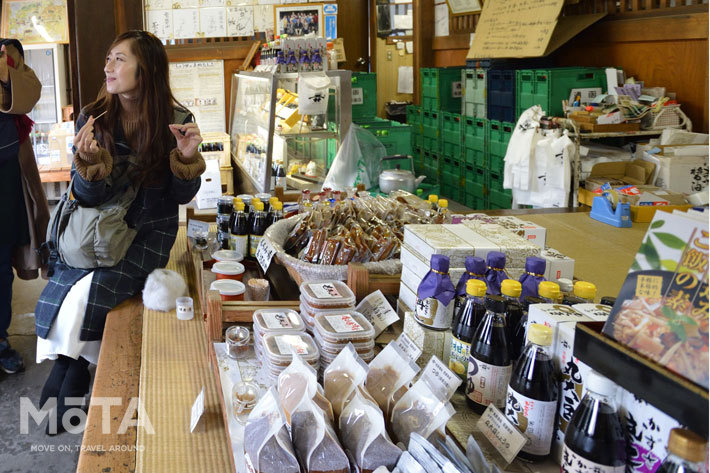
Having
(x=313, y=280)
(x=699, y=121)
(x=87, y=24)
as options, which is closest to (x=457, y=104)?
(x=699, y=121)

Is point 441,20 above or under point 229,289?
above

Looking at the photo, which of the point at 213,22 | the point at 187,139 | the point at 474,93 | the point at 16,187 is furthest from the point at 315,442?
the point at 213,22

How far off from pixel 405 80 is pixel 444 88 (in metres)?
2.26

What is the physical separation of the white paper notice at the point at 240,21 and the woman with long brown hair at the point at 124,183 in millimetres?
5467

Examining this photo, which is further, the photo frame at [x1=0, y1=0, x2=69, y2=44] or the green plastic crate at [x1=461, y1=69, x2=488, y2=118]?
the photo frame at [x1=0, y1=0, x2=69, y2=44]

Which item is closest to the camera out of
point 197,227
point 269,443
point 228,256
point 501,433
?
point 269,443

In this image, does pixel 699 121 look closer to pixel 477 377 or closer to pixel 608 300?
pixel 608 300

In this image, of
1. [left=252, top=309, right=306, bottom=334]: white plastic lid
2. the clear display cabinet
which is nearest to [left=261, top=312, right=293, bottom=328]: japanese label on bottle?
[left=252, top=309, right=306, bottom=334]: white plastic lid

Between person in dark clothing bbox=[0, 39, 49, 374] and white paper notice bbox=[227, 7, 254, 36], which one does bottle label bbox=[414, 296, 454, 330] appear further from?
white paper notice bbox=[227, 7, 254, 36]

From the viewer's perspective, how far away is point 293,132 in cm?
501

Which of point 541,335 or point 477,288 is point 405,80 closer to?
point 477,288

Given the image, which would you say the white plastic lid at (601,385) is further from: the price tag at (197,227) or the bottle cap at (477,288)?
the price tag at (197,227)

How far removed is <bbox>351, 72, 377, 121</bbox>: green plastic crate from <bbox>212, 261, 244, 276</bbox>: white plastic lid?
4.73 m

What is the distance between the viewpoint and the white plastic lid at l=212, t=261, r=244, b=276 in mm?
2287
